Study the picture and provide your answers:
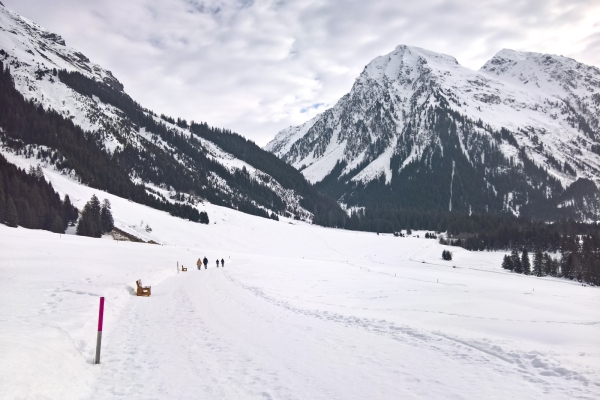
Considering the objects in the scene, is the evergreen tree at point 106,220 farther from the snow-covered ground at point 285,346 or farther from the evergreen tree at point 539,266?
the evergreen tree at point 539,266

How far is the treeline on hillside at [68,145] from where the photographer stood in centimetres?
11469

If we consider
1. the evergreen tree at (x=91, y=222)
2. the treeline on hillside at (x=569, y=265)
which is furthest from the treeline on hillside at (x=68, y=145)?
the treeline on hillside at (x=569, y=265)

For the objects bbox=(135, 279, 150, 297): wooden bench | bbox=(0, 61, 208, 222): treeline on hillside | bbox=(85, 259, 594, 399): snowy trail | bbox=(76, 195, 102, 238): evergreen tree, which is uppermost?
bbox=(0, 61, 208, 222): treeline on hillside

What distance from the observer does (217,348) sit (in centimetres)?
912

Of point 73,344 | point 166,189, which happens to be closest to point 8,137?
point 166,189

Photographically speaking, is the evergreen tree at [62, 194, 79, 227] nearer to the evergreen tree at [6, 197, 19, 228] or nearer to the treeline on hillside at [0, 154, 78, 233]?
the treeline on hillside at [0, 154, 78, 233]

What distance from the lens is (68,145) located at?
130m

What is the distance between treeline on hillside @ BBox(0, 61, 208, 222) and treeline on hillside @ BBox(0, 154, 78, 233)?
3676 cm

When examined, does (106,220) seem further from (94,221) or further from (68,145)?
(68,145)

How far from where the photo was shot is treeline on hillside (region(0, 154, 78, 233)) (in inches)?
2320

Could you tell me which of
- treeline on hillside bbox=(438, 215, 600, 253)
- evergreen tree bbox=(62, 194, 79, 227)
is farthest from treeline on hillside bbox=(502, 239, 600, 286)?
evergreen tree bbox=(62, 194, 79, 227)

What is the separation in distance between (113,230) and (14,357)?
75.5 m

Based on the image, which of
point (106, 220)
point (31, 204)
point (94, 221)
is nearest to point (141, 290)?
point (94, 221)

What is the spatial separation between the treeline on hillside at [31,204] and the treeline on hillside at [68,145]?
36755mm
